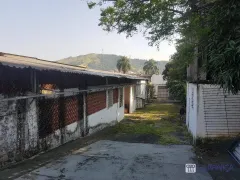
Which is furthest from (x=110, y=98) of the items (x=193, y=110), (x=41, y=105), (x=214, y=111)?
(x=41, y=105)

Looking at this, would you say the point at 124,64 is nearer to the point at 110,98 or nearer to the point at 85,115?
the point at 110,98

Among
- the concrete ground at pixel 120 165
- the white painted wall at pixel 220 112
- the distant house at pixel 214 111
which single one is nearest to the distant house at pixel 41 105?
the concrete ground at pixel 120 165

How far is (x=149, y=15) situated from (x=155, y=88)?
31.5 meters

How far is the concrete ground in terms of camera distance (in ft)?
19.6

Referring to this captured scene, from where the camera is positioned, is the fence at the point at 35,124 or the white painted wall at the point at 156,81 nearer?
the fence at the point at 35,124

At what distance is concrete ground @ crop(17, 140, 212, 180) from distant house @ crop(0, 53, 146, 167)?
1034 millimetres

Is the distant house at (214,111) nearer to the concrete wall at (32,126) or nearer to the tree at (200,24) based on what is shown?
the tree at (200,24)

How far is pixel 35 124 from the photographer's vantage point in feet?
25.0

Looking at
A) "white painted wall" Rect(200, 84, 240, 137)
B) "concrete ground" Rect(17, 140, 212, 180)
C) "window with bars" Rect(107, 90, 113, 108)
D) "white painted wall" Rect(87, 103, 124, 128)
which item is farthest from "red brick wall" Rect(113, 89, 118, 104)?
"white painted wall" Rect(200, 84, 240, 137)

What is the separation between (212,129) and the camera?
32.0 feet

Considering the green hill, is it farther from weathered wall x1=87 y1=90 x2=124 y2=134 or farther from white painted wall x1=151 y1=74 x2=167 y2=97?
weathered wall x1=87 y1=90 x2=124 y2=134

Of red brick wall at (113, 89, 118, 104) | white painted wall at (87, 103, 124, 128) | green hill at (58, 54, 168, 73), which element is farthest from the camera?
green hill at (58, 54, 168, 73)

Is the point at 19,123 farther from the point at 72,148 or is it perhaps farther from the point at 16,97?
the point at 72,148

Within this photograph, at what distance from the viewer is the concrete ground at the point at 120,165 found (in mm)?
5961
